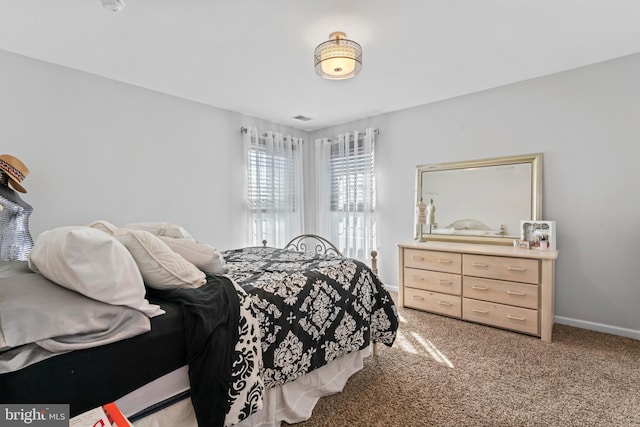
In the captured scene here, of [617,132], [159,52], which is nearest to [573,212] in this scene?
[617,132]

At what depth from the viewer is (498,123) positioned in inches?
136

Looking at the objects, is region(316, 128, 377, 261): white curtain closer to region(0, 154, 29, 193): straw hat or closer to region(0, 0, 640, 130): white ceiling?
region(0, 0, 640, 130): white ceiling

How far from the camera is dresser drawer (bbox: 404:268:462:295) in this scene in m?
3.23

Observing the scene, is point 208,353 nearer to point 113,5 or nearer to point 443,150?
point 113,5

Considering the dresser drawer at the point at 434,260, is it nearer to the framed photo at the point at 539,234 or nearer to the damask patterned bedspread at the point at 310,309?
the framed photo at the point at 539,234

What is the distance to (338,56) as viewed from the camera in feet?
7.30

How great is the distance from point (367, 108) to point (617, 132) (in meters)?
2.48

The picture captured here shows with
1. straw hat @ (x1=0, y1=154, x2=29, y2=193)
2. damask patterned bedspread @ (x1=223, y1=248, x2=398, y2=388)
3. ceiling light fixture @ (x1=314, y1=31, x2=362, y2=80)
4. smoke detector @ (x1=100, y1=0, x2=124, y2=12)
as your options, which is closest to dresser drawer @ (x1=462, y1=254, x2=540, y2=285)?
damask patterned bedspread @ (x1=223, y1=248, x2=398, y2=388)

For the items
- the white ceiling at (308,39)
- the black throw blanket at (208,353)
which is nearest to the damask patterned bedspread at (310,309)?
the black throw blanket at (208,353)

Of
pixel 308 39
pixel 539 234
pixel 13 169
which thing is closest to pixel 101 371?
pixel 13 169

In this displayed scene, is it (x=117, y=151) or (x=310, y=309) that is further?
(x=117, y=151)

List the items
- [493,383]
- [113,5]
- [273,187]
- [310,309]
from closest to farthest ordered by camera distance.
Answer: [310,309] < [113,5] < [493,383] < [273,187]

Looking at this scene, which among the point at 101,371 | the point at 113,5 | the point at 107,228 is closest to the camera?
the point at 101,371

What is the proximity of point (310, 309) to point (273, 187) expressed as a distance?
291 cm
